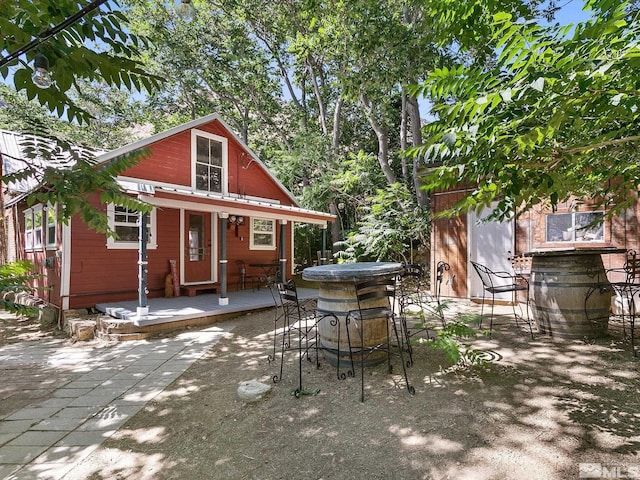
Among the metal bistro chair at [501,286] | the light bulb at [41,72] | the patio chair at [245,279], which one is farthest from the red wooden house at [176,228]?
the light bulb at [41,72]

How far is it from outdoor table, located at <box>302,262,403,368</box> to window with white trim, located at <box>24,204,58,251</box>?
23.0ft

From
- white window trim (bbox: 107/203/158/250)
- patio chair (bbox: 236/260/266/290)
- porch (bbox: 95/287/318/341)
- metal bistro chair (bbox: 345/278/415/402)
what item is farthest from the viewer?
patio chair (bbox: 236/260/266/290)

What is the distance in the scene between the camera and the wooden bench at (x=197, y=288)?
8.91m

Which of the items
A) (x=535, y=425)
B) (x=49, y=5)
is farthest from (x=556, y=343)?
(x=49, y=5)

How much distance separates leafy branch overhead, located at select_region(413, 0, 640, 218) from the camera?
1671mm

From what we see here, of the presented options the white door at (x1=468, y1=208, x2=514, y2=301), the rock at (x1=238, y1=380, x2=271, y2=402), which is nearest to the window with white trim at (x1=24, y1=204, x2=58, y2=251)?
the rock at (x1=238, y1=380, x2=271, y2=402)

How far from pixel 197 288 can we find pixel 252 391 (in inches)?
250

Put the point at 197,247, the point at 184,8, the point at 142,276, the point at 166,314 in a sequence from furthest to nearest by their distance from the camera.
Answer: the point at 197,247, the point at 166,314, the point at 142,276, the point at 184,8

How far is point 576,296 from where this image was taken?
428 centimetres

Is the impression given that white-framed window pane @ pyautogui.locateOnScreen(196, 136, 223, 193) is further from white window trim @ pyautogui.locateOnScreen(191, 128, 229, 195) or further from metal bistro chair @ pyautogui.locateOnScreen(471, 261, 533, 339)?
metal bistro chair @ pyautogui.locateOnScreen(471, 261, 533, 339)

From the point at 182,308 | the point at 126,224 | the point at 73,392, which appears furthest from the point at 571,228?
the point at 126,224

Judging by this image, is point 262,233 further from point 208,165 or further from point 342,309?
point 342,309

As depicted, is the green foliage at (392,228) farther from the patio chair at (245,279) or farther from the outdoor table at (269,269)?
the patio chair at (245,279)

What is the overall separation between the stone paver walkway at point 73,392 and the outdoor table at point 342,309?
74.0 inches
